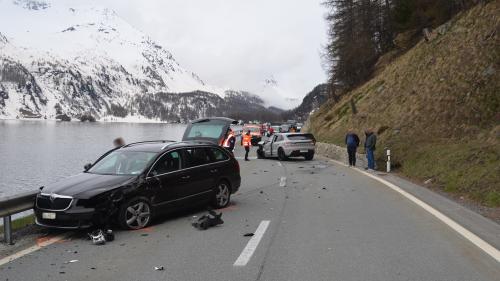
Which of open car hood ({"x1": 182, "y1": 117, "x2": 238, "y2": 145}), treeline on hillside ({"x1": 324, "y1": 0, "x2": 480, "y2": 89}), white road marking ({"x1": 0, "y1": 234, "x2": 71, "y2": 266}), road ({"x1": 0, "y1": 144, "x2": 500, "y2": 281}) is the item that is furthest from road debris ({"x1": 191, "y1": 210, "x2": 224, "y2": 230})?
treeline on hillside ({"x1": 324, "y1": 0, "x2": 480, "y2": 89})

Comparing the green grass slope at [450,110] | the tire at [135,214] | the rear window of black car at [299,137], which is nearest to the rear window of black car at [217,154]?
the tire at [135,214]

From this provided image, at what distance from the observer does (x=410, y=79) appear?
99.2 feet

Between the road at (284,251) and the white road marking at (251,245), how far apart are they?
15mm

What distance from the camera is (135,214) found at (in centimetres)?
860

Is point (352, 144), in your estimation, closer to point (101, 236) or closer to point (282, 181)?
point (282, 181)

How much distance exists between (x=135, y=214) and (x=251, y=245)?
2343 mm

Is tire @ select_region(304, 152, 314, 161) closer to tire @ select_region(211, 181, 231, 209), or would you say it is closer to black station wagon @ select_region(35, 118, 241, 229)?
black station wagon @ select_region(35, 118, 241, 229)

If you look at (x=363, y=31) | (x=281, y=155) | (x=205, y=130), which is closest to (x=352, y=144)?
(x=281, y=155)

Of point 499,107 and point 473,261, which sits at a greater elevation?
point 499,107

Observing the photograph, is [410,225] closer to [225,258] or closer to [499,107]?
[225,258]

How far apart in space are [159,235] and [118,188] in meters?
1.01

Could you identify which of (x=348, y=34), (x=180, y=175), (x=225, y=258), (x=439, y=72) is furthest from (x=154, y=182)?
(x=348, y=34)

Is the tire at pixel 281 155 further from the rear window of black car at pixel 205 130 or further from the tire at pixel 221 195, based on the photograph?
the tire at pixel 221 195

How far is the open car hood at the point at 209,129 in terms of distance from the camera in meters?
19.0
